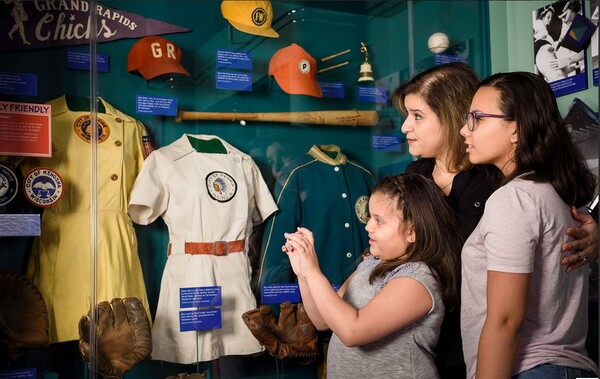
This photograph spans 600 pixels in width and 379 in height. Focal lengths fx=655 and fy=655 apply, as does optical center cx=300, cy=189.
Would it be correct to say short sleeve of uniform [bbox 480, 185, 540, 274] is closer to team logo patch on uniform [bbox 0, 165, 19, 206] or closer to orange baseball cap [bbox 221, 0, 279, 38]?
orange baseball cap [bbox 221, 0, 279, 38]

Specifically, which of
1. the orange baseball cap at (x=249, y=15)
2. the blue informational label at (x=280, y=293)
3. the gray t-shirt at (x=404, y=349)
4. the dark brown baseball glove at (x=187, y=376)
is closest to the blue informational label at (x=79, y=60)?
the orange baseball cap at (x=249, y=15)

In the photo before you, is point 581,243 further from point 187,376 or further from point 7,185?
point 7,185

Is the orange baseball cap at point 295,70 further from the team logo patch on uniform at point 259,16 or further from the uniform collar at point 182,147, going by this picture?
the uniform collar at point 182,147

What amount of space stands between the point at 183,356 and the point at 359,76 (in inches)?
62.0

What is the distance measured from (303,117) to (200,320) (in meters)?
1.06

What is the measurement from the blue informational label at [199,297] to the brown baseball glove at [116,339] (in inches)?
7.6

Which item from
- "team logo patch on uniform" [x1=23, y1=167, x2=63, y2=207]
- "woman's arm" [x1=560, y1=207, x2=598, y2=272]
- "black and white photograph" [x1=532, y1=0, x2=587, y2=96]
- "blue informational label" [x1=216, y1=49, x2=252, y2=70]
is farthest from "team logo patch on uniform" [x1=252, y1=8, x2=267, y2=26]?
"woman's arm" [x1=560, y1=207, x2=598, y2=272]

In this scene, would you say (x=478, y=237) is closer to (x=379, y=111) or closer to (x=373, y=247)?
(x=373, y=247)

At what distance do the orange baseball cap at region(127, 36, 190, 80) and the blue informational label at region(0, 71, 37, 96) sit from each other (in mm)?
394

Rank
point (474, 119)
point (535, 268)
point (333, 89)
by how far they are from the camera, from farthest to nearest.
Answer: point (333, 89)
point (474, 119)
point (535, 268)

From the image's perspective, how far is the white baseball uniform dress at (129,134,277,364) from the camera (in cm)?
274

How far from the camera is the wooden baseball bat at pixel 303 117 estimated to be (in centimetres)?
293

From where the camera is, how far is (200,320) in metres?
2.77

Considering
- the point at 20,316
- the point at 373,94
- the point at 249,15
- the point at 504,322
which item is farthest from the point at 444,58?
the point at 20,316
